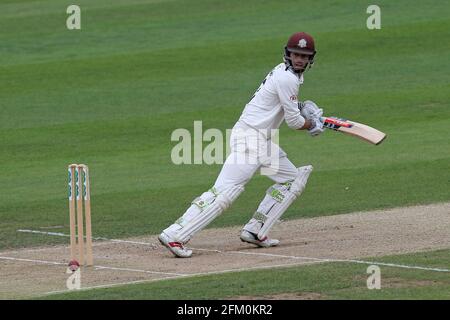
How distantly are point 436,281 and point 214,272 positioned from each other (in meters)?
2.04

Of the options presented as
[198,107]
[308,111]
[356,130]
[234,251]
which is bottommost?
[234,251]

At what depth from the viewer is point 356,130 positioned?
38.8ft

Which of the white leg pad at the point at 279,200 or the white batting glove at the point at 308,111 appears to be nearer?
the white batting glove at the point at 308,111

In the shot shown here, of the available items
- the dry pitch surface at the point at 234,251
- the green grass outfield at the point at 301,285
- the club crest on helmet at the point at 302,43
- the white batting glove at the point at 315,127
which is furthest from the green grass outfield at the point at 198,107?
the club crest on helmet at the point at 302,43

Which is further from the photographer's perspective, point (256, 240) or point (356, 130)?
point (256, 240)

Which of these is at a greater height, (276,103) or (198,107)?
(198,107)

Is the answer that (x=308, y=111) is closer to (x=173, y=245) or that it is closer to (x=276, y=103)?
(x=276, y=103)

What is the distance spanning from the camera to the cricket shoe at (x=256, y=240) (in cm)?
1202

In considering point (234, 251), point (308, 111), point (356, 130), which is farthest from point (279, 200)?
point (356, 130)

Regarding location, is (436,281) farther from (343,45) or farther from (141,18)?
(141,18)

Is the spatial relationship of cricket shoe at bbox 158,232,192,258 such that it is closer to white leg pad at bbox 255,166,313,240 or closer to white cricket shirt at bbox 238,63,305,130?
white leg pad at bbox 255,166,313,240

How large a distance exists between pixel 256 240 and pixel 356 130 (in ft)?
4.99

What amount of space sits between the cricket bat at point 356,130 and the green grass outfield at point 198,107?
1.43 m

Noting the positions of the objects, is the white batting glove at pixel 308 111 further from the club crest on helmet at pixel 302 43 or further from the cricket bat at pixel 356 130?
the club crest on helmet at pixel 302 43
